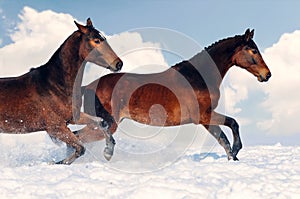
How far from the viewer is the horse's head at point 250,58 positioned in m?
8.04

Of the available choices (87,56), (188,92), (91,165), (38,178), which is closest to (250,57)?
(188,92)

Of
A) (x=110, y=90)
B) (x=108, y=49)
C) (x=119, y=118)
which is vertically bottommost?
(x=119, y=118)

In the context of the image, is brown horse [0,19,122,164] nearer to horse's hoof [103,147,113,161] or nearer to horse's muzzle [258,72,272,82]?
horse's hoof [103,147,113,161]

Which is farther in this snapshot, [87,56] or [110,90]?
[110,90]

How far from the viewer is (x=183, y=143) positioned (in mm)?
8211

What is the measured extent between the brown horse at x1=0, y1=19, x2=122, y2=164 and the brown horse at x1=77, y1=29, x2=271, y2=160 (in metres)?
0.78

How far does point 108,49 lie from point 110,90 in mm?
1062

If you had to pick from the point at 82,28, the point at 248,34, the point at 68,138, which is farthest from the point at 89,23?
the point at 248,34

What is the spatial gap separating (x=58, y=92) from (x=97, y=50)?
3.60ft

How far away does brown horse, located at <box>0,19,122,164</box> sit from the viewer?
7.30m

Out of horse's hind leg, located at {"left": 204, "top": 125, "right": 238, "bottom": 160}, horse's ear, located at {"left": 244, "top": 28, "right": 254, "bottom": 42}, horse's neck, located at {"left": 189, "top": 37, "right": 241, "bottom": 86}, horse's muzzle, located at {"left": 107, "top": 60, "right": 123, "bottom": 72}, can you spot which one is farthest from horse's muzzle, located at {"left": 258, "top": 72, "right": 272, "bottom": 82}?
horse's muzzle, located at {"left": 107, "top": 60, "right": 123, "bottom": 72}

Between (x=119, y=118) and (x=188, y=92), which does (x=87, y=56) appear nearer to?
(x=119, y=118)

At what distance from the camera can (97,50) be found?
7289 millimetres

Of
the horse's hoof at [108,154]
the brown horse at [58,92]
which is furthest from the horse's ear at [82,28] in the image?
the horse's hoof at [108,154]
